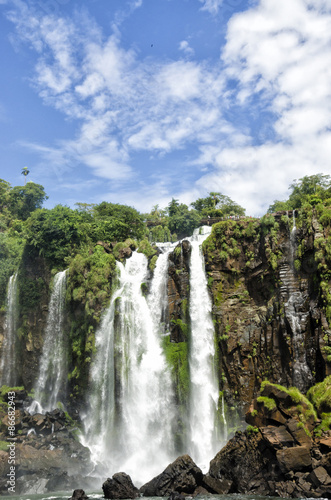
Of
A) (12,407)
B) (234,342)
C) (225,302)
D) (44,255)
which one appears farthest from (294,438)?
(44,255)

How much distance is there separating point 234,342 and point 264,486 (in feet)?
31.6

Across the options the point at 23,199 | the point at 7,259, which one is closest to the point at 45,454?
the point at 7,259

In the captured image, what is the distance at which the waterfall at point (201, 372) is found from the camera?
24.8 m

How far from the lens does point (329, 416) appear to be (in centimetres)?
1916

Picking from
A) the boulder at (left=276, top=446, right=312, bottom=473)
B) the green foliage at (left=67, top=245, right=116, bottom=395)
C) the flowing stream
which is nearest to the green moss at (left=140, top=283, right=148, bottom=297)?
the flowing stream

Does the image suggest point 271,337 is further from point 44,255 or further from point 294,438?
point 44,255

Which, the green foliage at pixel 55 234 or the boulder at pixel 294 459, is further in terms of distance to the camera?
the green foliage at pixel 55 234

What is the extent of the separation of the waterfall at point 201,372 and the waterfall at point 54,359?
38.9ft

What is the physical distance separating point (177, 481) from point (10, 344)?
22.6m

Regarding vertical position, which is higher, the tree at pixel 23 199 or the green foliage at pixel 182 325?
the tree at pixel 23 199

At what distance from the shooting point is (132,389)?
27.2 m

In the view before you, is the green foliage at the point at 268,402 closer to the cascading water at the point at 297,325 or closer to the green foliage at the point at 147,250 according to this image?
the cascading water at the point at 297,325

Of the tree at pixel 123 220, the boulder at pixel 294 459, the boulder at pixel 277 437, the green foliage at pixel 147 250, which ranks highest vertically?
the tree at pixel 123 220

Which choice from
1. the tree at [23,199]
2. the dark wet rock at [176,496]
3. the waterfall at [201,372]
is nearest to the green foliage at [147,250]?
the waterfall at [201,372]
